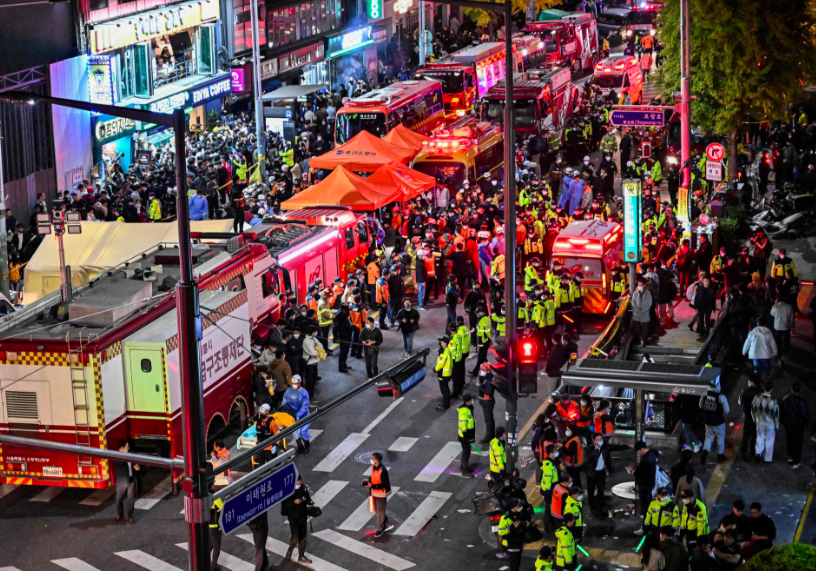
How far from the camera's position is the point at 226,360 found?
2183cm

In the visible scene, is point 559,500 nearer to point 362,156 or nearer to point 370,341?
point 370,341

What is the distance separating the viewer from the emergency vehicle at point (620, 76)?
56000 millimetres

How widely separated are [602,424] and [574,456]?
1146 mm

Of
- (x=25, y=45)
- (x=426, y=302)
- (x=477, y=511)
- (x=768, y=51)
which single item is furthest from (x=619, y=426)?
(x=25, y=45)

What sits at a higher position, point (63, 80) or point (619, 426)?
point (63, 80)

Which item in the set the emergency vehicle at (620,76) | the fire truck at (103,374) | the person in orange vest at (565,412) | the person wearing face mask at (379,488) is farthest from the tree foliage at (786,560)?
the emergency vehicle at (620,76)

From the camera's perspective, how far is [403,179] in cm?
3591

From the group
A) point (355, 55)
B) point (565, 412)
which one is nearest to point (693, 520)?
point (565, 412)

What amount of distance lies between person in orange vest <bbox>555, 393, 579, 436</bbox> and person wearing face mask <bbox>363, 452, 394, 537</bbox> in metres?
3.41

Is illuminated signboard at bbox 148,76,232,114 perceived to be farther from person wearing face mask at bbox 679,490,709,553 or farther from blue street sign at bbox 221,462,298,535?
blue street sign at bbox 221,462,298,535

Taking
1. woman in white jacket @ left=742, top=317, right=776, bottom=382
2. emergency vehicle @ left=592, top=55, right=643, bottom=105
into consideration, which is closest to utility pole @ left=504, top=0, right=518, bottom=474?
woman in white jacket @ left=742, top=317, right=776, bottom=382

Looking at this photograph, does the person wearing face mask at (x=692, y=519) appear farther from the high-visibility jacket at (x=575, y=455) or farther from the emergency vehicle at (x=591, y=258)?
the emergency vehicle at (x=591, y=258)

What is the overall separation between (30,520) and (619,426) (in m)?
9.94

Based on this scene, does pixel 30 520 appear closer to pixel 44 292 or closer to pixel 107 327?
pixel 107 327
